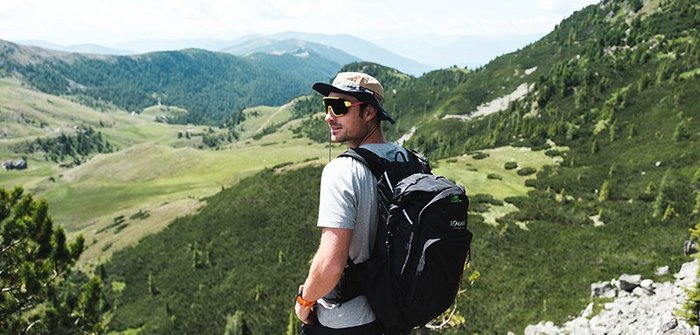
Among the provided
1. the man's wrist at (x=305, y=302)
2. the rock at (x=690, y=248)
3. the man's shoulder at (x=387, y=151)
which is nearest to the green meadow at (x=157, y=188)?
the rock at (x=690, y=248)

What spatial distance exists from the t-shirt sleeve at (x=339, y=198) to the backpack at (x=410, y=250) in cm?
23

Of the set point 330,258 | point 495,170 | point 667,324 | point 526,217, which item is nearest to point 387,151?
point 330,258

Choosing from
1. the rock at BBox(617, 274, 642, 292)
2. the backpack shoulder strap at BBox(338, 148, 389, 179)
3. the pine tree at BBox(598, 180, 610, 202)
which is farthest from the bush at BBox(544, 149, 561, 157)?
the backpack shoulder strap at BBox(338, 148, 389, 179)

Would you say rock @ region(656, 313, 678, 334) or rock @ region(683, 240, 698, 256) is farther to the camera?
rock @ region(683, 240, 698, 256)

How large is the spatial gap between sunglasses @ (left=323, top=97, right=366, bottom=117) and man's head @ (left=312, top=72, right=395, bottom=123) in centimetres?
8

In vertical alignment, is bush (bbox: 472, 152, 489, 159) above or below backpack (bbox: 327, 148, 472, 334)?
below

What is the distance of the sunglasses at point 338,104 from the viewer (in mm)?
4617

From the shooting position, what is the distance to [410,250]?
4.01m

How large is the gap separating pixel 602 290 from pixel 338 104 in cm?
3056

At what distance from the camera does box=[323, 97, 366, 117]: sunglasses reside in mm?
4617

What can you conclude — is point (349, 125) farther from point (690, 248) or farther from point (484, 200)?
point (484, 200)

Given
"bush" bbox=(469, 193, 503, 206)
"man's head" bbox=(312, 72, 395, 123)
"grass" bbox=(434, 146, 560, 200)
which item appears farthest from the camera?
"grass" bbox=(434, 146, 560, 200)

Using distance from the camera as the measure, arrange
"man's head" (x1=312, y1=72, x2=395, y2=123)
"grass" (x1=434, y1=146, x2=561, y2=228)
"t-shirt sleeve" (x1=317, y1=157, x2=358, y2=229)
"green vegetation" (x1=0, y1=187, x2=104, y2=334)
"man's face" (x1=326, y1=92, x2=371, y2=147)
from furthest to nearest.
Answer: "grass" (x1=434, y1=146, x2=561, y2=228), "green vegetation" (x1=0, y1=187, x2=104, y2=334), "man's face" (x1=326, y1=92, x2=371, y2=147), "man's head" (x1=312, y1=72, x2=395, y2=123), "t-shirt sleeve" (x1=317, y1=157, x2=358, y2=229)

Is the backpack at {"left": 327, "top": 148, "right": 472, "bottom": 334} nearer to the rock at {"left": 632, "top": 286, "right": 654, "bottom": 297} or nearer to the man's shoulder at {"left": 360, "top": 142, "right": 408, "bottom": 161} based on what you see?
the man's shoulder at {"left": 360, "top": 142, "right": 408, "bottom": 161}
